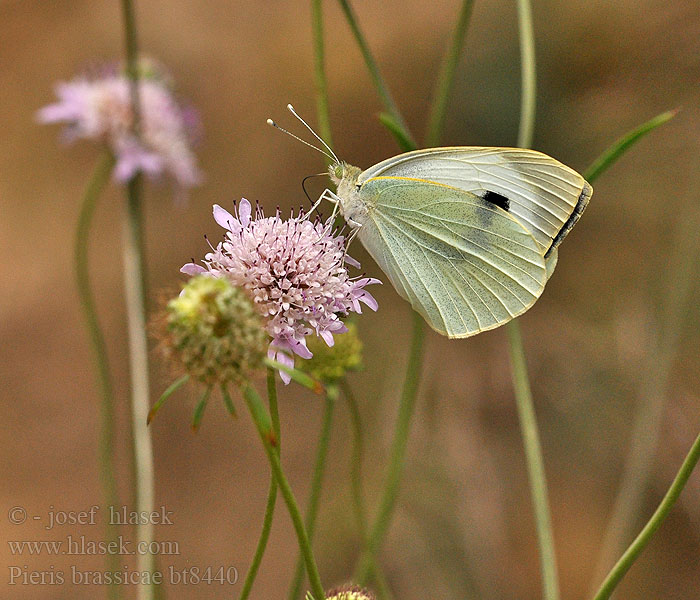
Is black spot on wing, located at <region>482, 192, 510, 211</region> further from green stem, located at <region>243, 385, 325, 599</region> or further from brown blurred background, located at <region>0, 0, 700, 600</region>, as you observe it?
green stem, located at <region>243, 385, 325, 599</region>

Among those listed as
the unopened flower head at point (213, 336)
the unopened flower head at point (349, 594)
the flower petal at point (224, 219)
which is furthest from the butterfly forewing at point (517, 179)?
the unopened flower head at point (349, 594)

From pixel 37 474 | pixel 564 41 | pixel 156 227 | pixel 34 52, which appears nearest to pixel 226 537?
pixel 37 474

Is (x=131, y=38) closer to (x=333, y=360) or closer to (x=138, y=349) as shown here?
(x=138, y=349)

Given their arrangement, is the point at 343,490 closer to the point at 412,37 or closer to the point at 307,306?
the point at 307,306

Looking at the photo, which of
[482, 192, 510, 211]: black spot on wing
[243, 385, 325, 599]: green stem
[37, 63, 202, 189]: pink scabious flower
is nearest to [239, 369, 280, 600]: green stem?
[243, 385, 325, 599]: green stem

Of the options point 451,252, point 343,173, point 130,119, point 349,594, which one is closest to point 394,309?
point 130,119

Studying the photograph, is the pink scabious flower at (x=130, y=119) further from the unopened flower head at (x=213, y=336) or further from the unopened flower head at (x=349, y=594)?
the unopened flower head at (x=349, y=594)
